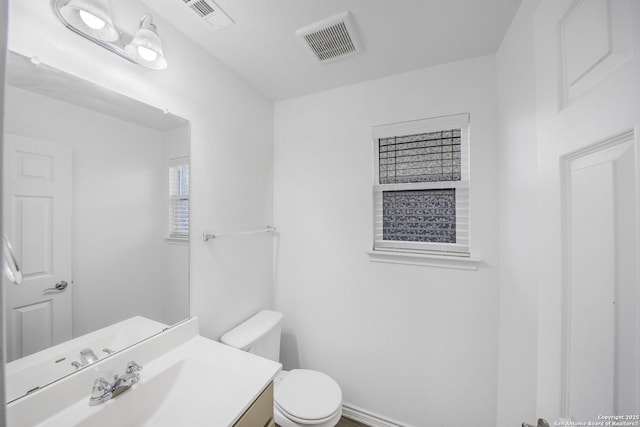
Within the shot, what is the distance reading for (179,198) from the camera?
117 cm

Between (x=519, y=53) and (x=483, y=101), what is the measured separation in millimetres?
313

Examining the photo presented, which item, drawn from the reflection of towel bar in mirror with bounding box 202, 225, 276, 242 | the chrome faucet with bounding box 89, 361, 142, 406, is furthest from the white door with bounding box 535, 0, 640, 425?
the reflection of towel bar in mirror with bounding box 202, 225, 276, 242

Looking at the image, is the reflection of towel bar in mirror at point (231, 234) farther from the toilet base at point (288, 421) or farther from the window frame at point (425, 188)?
the toilet base at point (288, 421)

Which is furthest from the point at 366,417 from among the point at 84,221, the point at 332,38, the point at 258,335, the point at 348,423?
the point at 332,38

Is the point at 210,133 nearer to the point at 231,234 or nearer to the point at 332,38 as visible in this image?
the point at 231,234

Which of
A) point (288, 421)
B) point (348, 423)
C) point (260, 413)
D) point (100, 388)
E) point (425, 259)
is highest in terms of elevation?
point (425, 259)

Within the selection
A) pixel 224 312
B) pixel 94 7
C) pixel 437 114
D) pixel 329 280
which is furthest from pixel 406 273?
pixel 94 7

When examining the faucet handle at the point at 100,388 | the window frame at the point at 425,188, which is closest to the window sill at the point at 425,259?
the window frame at the point at 425,188

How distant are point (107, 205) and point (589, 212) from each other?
152cm

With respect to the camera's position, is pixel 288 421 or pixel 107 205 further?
pixel 288 421

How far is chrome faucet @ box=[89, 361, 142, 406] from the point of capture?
0.76 m

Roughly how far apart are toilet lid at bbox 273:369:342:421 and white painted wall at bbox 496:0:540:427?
896mm

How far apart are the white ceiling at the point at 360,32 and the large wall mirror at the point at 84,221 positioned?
55 cm

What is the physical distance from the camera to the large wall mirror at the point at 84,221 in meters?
0.70
